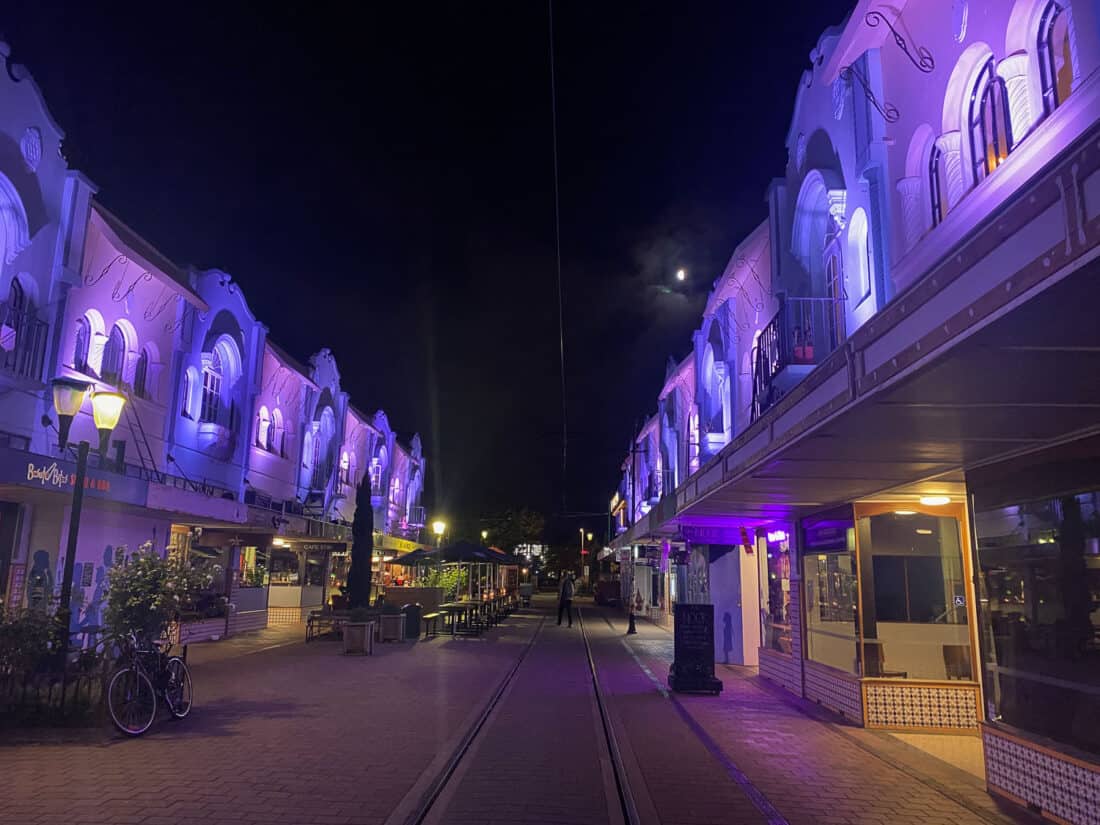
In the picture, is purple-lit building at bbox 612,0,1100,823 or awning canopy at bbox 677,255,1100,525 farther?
purple-lit building at bbox 612,0,1100,823

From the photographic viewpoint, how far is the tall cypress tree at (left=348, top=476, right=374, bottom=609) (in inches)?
808

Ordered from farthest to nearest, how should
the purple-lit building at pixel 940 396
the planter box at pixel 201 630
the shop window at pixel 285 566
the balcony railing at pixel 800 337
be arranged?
the shop window at pixel 285 566, the planter box at pixel 201 630, the balcony railing at pixel 800 337, the purple-lit building at pixel 940 396

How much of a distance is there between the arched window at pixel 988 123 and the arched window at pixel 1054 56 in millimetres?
619

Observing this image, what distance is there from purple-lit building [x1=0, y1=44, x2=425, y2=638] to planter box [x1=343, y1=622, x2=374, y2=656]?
129 inches

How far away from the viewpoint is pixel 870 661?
411 inches

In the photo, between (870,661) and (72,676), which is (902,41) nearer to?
(870,661)

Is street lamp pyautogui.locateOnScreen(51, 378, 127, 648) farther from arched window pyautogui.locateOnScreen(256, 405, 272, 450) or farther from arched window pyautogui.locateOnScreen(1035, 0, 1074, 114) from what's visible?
arched window pyautogui.locateOnScreen(256, 405, 272, 450)

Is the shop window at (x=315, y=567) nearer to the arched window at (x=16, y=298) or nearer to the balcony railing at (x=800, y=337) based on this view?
the arched window at (x=16, y=298)

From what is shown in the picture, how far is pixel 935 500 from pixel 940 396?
6.32 metres

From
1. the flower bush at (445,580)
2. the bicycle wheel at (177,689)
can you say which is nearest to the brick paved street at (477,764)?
the bicycle wheel at (177,689)

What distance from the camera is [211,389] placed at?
22156 millimetres

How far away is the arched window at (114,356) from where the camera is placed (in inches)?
672

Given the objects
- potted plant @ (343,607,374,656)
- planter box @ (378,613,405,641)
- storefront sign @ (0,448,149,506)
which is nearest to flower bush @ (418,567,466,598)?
planter box @ (378,613,405,641)

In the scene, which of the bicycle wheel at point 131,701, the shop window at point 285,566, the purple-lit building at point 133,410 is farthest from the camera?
the shop window at point 285,566
